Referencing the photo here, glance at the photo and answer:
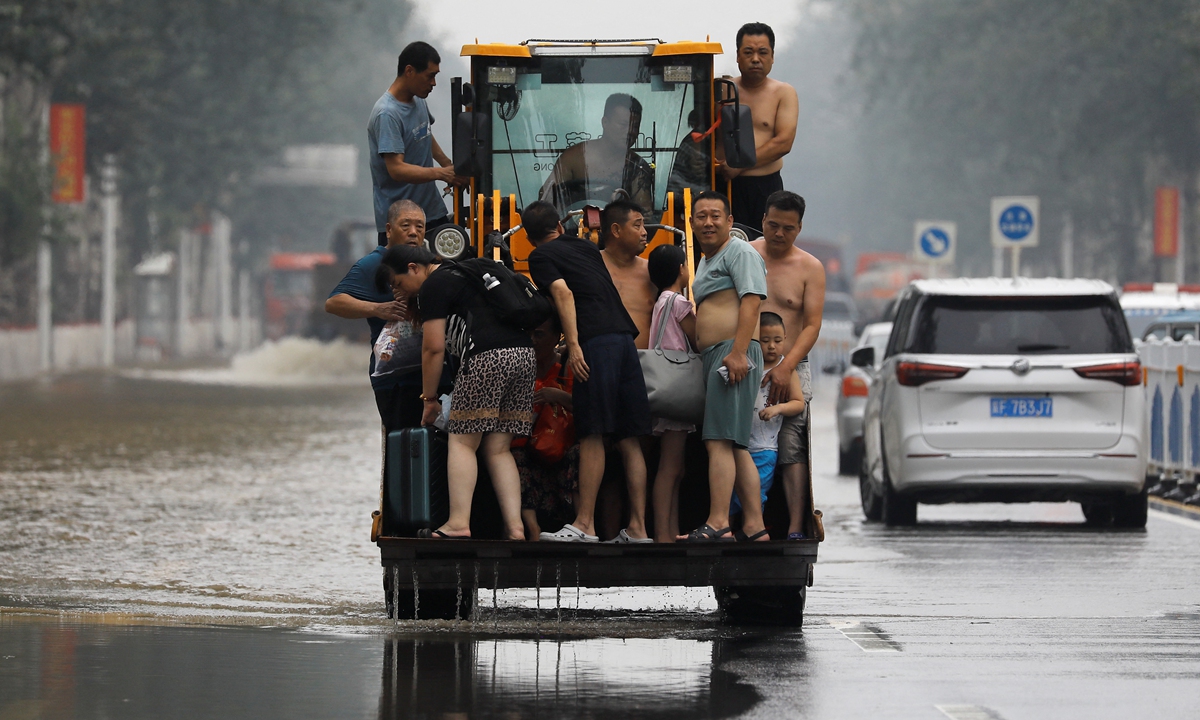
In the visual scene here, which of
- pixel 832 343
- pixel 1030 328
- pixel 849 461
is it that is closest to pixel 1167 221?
pixel 832 343

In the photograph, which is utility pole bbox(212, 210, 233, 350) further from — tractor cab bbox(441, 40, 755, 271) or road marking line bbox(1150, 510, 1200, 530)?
tractor cab bbox(441, 40, 755, 271)

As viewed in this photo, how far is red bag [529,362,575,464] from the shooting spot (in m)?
10.1

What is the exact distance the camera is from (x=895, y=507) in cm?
1622

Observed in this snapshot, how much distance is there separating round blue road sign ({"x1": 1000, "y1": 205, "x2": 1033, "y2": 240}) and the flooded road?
11227mm

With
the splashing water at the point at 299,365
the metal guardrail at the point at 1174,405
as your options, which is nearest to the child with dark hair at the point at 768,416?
the metal guardrail at the point at 1174,405

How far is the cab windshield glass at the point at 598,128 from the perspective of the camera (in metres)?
13.0

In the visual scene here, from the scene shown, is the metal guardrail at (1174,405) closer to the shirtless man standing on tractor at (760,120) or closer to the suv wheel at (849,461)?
the suv wheel at (849,461)

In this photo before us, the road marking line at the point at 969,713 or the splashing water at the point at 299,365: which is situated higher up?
the road marking line at the point at 969,713

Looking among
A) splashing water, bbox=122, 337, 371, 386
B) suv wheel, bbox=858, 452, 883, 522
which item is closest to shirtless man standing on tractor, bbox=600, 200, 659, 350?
suv wheel, bbox=858, 452, 883, 522

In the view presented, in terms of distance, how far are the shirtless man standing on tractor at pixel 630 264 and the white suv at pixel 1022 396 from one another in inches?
222

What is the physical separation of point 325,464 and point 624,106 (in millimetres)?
9535

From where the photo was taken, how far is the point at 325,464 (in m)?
22.0

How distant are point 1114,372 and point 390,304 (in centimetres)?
683

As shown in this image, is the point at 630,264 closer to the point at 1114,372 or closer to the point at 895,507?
the point at 1114,372
